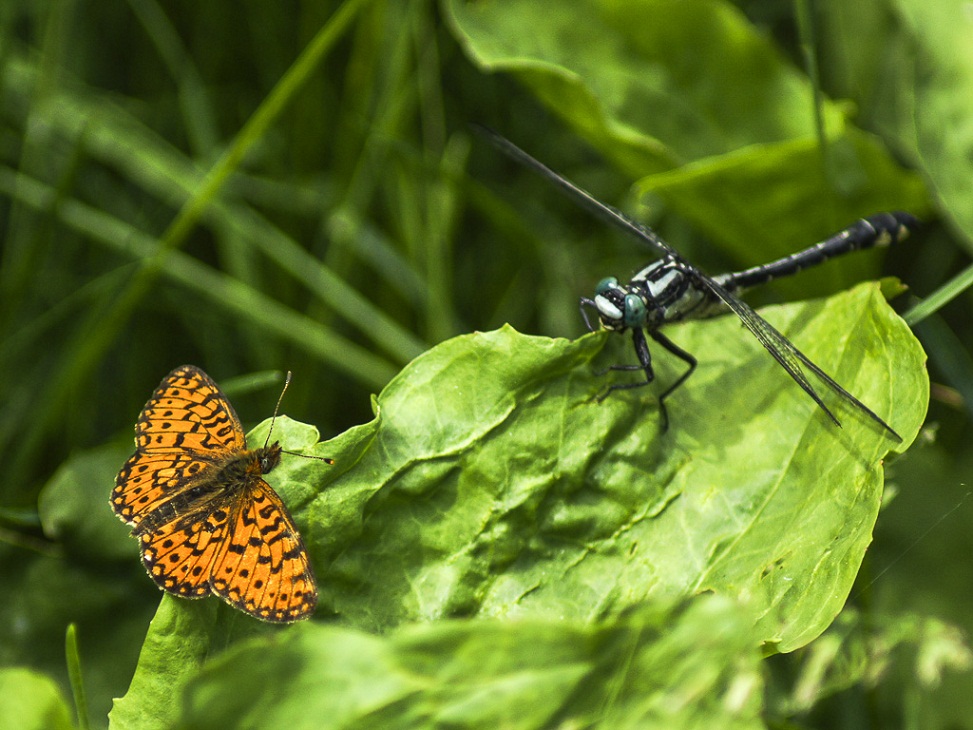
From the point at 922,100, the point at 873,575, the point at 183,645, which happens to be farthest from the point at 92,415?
the point at 922,100

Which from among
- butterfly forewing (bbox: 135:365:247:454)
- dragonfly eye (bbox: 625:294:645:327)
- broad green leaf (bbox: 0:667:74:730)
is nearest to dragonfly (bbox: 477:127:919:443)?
dragonfly eye (bbox: 625:294:645:327)

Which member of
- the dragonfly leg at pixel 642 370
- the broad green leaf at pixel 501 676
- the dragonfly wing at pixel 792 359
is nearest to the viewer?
the broad green leaf at pixel 501 676

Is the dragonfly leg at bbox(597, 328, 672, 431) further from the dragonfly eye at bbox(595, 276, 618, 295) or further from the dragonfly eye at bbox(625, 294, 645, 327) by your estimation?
the dragonfly eye at bbox(595, 276, 618, 295)

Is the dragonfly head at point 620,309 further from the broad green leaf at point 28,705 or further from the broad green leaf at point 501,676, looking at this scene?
the broad green leaf at point 28,705

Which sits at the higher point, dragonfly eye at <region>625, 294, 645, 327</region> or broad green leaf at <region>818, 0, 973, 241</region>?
broad green leaf at <region>818, 0, 973, 241</region>

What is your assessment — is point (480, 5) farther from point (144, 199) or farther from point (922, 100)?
point (144, 199)

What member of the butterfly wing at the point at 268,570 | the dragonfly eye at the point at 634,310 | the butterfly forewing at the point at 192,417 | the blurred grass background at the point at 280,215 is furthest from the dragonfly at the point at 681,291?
the butterfly forewing at the point at 192,417
